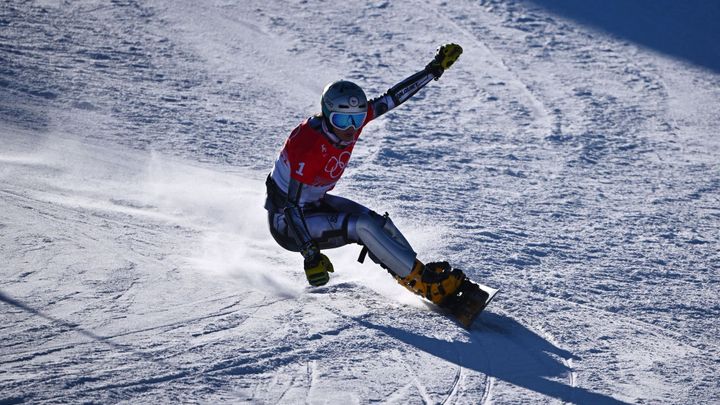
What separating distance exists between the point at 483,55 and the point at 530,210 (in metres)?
5.54

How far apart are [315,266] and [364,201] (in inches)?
121

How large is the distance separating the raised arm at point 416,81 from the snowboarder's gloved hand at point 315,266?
1.74 metres

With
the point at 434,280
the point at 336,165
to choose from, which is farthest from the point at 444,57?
the point at 434,280

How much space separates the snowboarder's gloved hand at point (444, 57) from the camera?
28.1 ft

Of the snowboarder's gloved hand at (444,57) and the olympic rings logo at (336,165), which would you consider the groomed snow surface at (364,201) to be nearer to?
the olympic rings logo at (336,165)

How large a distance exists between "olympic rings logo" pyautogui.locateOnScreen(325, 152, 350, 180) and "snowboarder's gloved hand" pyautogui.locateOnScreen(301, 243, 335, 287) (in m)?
0.74

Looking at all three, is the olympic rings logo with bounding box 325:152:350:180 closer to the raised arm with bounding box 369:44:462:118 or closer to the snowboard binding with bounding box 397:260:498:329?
the raised arm with bounding box 369:44:462:118

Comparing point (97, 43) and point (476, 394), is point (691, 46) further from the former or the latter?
point (476, 394)

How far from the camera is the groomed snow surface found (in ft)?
21.5

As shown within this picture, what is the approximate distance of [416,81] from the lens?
28.3 ft

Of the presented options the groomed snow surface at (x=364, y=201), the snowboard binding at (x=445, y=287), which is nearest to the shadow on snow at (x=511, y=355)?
the groomed snow surface at (x=364, y=201)

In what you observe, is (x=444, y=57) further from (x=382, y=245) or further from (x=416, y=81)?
(x=382, y=245)

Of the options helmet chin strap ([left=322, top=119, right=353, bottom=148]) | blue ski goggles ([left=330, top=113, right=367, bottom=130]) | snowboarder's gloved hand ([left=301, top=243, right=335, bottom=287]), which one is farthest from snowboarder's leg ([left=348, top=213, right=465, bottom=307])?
blue ski goggles ([left=330, top=113, right=367, bottom=130])

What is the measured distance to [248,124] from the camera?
12523 millimetres
